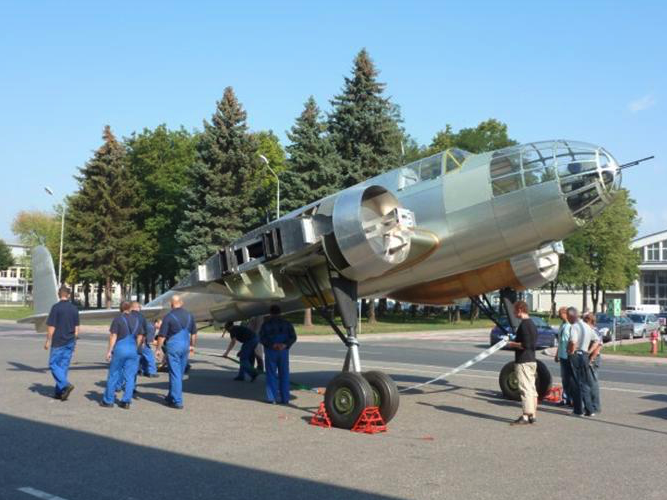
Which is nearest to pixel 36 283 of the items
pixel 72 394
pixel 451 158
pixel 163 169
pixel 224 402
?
pixel 72 394

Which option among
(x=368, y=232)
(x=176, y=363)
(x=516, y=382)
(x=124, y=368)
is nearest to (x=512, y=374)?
(x=516, y=382)

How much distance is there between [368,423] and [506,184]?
13.4 feet

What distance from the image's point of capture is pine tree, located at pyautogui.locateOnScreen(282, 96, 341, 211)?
1662 inches

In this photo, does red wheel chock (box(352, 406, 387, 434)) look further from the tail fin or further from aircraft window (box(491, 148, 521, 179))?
the tail fin

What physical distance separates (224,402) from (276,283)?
8.22 ft

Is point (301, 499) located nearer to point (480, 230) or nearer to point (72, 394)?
point (480, 230)

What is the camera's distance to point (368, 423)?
970cm

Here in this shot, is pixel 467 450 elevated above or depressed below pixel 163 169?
below

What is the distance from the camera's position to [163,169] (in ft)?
192

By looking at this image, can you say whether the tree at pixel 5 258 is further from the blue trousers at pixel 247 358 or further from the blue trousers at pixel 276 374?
the blue trousers at pixel 276 374

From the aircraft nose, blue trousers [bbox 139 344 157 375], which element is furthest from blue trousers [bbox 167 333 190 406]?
the aircraft nose

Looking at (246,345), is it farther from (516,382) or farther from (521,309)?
(521,309)

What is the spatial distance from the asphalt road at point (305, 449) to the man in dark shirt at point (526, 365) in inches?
13.2

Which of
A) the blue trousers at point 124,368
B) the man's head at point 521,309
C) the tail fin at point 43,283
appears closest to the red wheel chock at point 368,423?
the man's head at point 521,309
